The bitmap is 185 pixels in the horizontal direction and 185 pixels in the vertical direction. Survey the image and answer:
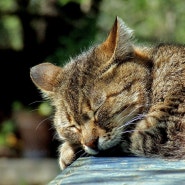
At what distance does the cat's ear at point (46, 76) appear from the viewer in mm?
5277

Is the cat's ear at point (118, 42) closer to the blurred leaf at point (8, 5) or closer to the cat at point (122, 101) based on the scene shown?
the cat at point (122, 101)

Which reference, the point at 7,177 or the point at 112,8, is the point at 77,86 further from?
the point at 112,8

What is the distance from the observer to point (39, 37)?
432 inches

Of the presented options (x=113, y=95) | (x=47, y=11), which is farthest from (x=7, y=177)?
(x=113, y=95)

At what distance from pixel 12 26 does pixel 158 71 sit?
8343 mm

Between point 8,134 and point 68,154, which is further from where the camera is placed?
point 8,134

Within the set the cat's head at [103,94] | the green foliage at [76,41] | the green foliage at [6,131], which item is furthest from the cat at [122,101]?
the green foliage at [6,131]

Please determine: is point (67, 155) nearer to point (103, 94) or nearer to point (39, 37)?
point (103, 94)

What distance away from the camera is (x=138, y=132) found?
14.7 feet

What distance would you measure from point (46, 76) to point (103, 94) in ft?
2.70

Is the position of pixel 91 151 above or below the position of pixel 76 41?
below

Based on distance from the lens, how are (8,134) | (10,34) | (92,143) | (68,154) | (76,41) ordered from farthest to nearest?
(10,34) → (8,134) → (76,41) → (68,154) → (92,143)

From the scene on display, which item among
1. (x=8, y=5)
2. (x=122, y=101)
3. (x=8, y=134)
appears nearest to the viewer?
(x=122, y=101)

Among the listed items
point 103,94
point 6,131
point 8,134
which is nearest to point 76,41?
point 6,131
